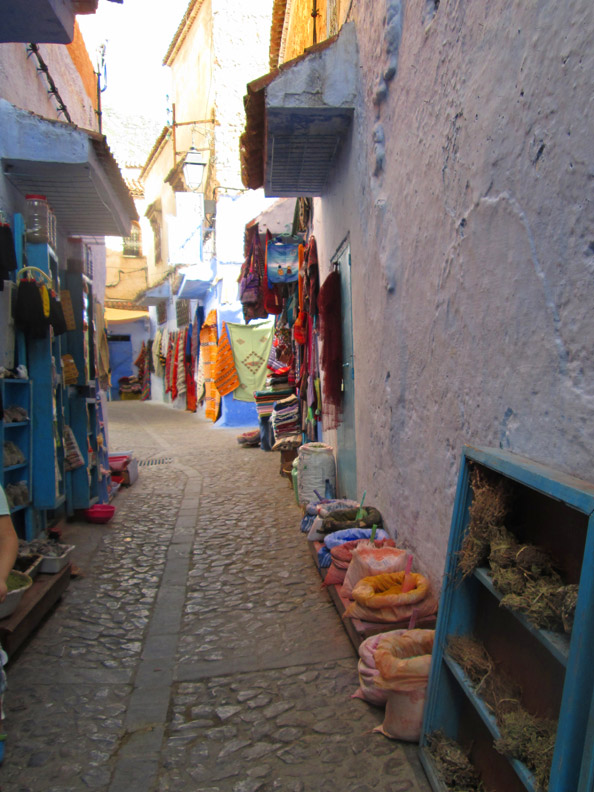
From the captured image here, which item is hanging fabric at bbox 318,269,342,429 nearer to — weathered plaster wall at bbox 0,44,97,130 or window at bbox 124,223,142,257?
weathered plaster wall at bbox 0,44,97,130

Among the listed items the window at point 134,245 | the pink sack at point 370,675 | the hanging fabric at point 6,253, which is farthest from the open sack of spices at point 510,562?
the window at point 134,245

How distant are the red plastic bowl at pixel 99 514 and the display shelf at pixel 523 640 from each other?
4.78 m

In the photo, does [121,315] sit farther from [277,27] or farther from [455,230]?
[455,230]

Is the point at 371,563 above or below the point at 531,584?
below

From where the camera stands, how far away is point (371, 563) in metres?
3.54

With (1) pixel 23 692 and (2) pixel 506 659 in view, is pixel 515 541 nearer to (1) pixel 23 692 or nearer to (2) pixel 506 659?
(2) pixel 506 659

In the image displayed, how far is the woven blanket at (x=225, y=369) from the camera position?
1461 centimetres

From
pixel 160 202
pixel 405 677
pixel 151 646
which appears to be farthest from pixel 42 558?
pixel 160 202

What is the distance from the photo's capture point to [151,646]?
3641 mm

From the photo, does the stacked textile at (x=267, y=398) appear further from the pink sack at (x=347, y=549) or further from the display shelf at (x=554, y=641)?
the display shelf at (x=554, y=641)

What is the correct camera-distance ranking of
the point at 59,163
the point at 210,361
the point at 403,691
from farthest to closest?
the point at 210,361
the point at 59,163
the point at 403,691

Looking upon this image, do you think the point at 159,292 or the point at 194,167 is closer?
the point at 194,167

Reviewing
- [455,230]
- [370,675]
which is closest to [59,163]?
[455,230]

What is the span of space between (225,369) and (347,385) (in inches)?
362
